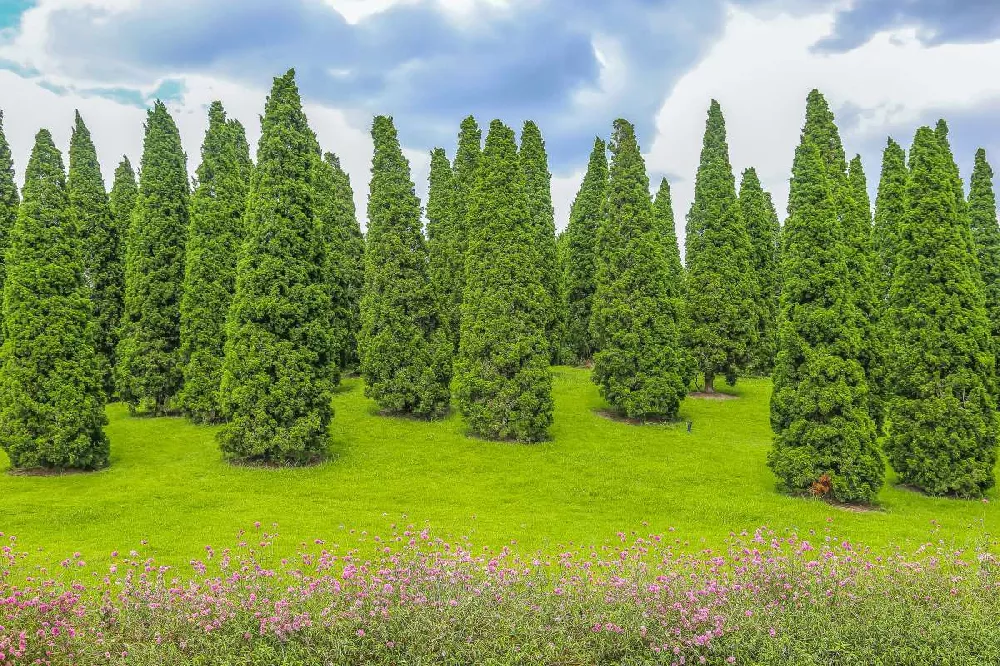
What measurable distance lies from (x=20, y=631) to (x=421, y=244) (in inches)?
1013

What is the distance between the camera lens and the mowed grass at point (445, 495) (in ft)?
62.5

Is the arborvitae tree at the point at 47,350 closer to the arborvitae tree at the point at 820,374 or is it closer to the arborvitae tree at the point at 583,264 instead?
the arborvitae tree at the point at 820,374

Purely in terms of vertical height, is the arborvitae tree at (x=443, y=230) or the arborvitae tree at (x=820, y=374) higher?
the arborvitae tree at (x=443, y=230)

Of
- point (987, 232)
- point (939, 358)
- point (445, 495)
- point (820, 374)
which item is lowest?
point (445, 495)

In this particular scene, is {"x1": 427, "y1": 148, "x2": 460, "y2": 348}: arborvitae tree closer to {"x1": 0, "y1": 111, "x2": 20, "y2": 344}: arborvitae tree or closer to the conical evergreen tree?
the conical evergreen tree

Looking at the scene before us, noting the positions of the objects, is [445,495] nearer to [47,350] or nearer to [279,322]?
[279,322]

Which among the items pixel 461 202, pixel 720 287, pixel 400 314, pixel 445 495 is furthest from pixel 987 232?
pixel 445 495

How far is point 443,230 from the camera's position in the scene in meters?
47.1

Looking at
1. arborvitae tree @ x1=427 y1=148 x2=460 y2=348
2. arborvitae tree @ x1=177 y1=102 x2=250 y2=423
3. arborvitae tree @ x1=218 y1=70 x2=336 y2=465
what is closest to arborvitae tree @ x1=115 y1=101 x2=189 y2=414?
arborvitae tree @ x1=177 y1=102 x2=250 y2=423

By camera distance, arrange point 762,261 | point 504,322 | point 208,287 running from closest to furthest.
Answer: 1. point 504,322
2. point 208,287
3. point 762,261

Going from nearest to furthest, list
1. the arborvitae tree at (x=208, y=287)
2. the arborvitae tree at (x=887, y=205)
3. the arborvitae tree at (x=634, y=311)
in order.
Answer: the arborvitae tree at (x=208, y=287) → the arborvitae tree at (x=634, y=311) → the arborvitae tree at (x=887, y=205)

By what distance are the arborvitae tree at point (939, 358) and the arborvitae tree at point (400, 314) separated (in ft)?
61.2

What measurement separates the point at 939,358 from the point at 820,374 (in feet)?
15.7

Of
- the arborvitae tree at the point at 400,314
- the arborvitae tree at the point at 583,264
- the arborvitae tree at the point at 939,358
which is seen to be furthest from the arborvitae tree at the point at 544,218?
the arborvitae tree at the point at 939,358
